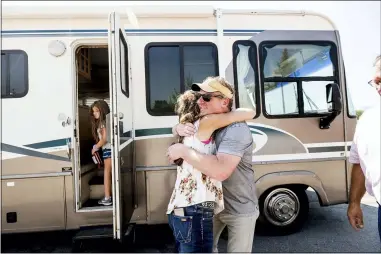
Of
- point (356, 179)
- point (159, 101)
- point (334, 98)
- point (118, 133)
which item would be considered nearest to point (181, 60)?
point (159, 101)

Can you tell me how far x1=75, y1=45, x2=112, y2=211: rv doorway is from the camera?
3.89 m

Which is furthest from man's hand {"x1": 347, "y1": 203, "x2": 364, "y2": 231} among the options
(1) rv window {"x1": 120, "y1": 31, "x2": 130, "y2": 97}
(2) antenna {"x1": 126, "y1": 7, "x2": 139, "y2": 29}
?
(2) antenna {"x1": 126, "y1": 7, "x2": 139, "y2": 29}

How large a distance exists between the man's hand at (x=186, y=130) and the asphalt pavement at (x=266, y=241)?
7.54ft

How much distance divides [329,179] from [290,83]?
134 centimetres

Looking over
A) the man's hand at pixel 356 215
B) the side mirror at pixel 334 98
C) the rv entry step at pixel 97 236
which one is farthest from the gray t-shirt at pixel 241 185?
the side mirror at pixel 334 98

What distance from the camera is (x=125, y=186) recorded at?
3.17 metres

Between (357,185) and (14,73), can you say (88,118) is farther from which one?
(357,185)

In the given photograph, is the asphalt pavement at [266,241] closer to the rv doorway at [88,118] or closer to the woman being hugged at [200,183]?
the rv doorway at [88,118]

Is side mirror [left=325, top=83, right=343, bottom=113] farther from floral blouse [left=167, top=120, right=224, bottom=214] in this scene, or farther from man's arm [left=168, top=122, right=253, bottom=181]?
floral blouse [left=167, top=120, right=224, bottom=214]

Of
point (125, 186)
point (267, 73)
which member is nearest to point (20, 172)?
point (125, 186)

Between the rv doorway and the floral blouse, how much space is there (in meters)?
2.16

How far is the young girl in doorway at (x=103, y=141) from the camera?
3936mm

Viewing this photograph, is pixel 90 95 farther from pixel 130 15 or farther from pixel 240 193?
pixel 240 193

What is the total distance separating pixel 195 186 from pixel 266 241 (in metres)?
2.51
